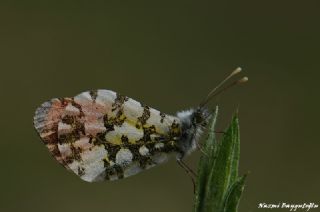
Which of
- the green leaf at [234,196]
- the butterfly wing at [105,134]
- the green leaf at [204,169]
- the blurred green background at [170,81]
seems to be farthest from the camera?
the blurred green background at [170,81]

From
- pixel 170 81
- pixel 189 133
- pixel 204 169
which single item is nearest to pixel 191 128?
pixel 189 133

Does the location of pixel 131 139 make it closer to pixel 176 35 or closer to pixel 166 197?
pixel 166 197

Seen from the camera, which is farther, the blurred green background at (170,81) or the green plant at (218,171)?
the blurred green background at (170,81)

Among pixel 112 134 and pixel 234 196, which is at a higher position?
pixel 112 134

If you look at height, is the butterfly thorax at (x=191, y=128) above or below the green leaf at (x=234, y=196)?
above

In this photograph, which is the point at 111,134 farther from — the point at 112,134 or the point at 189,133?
the point at 189,133

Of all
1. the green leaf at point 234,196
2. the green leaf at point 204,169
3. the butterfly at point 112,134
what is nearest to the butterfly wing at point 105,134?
the butterfly at point 112,134

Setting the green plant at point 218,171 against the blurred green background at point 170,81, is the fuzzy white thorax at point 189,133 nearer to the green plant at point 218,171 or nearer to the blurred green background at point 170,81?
the green plant at point 218,171

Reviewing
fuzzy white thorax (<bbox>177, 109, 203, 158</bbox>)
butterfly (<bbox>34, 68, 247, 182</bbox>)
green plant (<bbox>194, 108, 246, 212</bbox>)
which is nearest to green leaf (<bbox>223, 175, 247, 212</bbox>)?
green plant (<bbox>194, 108, 246, 212</bbox>)

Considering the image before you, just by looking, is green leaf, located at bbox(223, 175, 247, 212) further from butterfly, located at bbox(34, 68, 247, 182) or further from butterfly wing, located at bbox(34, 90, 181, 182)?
butterfly wing, located at bbox(34, 90, 181, 182)
